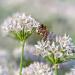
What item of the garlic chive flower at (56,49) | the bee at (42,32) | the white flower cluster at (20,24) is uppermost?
the white flower cluster at (20,24)

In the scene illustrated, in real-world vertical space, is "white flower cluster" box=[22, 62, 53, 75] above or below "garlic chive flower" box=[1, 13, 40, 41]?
below

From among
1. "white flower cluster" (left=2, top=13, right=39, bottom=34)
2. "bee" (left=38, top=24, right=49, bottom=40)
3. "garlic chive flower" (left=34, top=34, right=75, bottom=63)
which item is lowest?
"garlic chive flower" (left=34, top=34, right=75, bottom=63)

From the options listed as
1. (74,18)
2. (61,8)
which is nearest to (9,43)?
(74,18)

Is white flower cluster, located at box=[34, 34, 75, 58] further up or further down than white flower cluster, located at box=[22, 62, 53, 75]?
further up

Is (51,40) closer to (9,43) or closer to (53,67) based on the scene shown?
(53,67)

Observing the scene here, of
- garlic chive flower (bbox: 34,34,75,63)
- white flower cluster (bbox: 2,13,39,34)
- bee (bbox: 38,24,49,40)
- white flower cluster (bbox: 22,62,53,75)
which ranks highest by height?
white flower cluster (bbox: 2,13,39,34)

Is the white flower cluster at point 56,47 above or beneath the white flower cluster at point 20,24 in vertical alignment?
beneath
